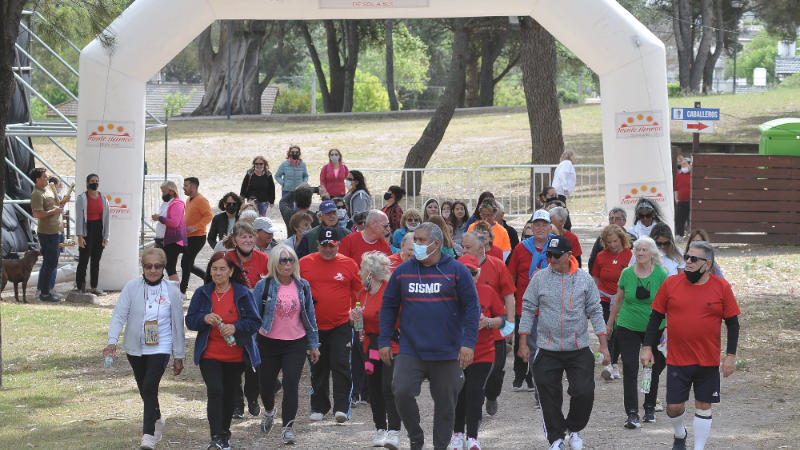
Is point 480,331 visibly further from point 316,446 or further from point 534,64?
point 534,64

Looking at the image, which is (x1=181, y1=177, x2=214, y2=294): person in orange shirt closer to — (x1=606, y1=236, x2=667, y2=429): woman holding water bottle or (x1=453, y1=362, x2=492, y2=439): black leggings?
(x1=606, y1=236, x2=667, y2=429): woman holding water bottle

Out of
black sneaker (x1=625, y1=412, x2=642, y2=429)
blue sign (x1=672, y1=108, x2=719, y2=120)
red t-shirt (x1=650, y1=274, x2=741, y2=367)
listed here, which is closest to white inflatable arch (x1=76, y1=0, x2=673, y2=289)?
blue sign (x1=672, y1=108, x2=719, y2=120)

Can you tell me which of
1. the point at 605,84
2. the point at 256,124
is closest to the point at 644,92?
the point at 605,84

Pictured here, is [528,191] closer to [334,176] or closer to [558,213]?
[334,176]

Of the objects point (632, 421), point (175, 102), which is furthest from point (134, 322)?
point (175, 102)

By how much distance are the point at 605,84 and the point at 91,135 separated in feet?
23.7

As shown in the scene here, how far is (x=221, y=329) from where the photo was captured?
7887 mm

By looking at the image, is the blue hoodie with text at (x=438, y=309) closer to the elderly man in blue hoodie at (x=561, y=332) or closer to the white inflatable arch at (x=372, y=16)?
the elderly man in blue hoodie at (x=561, y=332)

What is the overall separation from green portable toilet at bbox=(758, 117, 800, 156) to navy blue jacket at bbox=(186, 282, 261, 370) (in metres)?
15.7

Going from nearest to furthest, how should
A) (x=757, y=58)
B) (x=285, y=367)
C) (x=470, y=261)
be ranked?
(x=470, y=261)
(x=285, y=367)
(x=757, y=58)

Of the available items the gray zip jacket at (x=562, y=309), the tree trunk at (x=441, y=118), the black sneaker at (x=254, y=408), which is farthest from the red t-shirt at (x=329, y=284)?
the tree trunk at (x=441, y=118)

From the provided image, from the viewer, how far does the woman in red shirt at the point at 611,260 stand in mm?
9883

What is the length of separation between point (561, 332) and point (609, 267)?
221 cm

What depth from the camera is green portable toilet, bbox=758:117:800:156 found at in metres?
21.1
